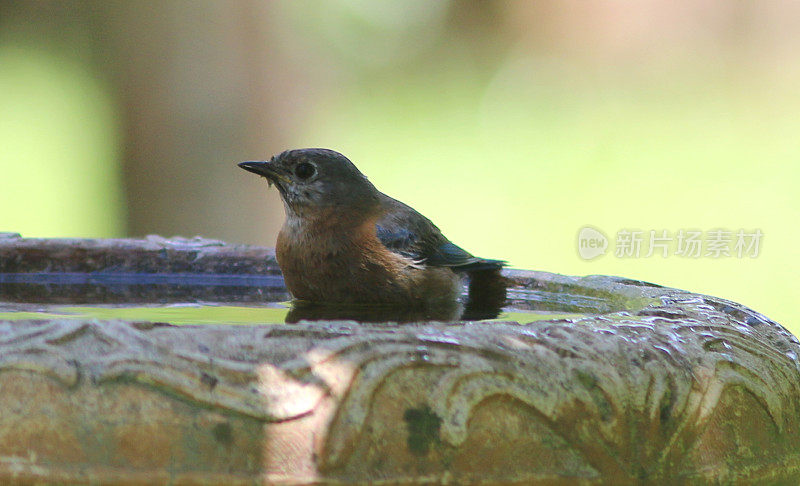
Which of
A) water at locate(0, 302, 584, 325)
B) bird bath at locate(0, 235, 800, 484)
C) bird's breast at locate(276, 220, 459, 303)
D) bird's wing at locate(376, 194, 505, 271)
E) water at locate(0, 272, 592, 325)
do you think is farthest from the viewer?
bird's wing at locate(376, 194, 505, 271)

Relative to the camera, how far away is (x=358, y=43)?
425 inches

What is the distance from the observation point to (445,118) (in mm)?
10891

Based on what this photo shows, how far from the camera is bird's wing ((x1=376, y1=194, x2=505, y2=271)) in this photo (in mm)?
3973

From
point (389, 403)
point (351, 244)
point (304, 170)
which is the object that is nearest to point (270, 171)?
point (304, 170)

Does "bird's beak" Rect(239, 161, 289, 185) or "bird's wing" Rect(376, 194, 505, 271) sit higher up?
"bird's beak" Rect(239, 161, 289, 185)

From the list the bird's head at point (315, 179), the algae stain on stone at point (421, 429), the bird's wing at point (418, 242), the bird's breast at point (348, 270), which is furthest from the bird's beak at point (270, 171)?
the algae stain on stone at point (421, 429)

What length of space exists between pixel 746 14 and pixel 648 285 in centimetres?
768

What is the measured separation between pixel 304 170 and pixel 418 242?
0.59 m

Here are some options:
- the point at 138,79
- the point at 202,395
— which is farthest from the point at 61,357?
the point at 138,79

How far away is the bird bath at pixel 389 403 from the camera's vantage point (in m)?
1.91

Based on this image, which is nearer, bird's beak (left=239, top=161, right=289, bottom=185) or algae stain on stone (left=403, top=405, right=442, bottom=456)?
algae stain on stone (left=403, top=405, right=442, bottom=456)

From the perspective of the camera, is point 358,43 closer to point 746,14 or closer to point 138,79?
point 138,79

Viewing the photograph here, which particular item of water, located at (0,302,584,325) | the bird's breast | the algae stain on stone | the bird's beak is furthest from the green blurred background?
the algae stain on stone

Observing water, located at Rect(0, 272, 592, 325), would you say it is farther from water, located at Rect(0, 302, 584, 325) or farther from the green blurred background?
the green blurred background
